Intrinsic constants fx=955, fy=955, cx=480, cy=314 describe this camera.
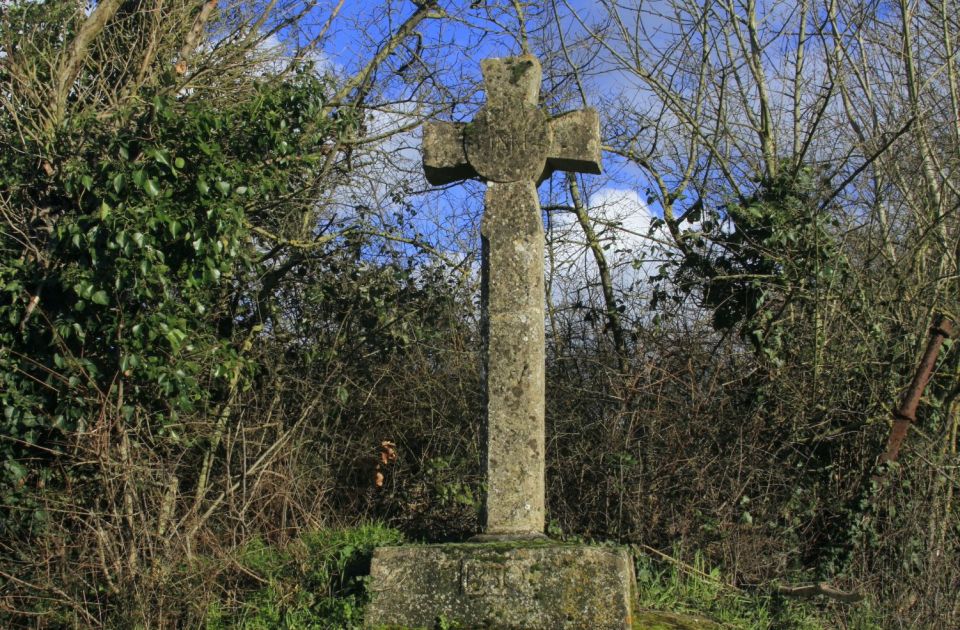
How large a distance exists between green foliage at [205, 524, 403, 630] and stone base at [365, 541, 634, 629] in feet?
0.70

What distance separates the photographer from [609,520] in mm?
6957

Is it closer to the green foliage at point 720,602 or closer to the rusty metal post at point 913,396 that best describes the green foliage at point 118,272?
the green foliage at point 720,602

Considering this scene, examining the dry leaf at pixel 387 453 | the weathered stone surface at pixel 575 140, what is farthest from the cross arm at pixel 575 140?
the dry leaf at pixel 387 453

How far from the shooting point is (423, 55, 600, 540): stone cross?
5.11 m

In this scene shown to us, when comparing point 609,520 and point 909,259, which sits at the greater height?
point 909,259

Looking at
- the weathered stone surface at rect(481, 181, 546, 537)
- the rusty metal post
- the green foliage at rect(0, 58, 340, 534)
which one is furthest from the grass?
the rusty metal post

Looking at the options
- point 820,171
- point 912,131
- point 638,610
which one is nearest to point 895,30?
point 912,131

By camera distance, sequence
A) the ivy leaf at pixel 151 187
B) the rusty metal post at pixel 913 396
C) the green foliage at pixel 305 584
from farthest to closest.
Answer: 1. the rusty metal post at pixel 913 396
2. the ivy leaf at pixel 151 187
3. the green foliage at pixel 305 584

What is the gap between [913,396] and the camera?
7.20m

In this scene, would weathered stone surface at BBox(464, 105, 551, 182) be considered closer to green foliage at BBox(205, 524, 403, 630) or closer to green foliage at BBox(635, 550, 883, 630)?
green foliage at BBox(205, 524, 403, 630)

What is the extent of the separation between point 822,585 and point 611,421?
1.88 meters

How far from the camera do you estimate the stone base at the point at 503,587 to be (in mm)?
4477

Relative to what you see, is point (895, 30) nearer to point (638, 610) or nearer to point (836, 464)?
point (836, 464)

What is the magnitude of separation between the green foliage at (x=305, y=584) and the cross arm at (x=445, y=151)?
2233mm
